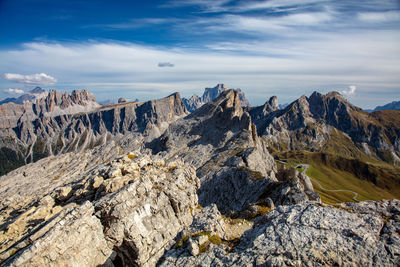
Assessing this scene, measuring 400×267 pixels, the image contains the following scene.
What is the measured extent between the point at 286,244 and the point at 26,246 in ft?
87.9

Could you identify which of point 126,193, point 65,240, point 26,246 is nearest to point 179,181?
point 126,193

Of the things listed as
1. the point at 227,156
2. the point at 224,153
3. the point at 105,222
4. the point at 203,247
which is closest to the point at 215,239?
the point at 203,247

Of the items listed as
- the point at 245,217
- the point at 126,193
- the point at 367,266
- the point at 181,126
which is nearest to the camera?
the point at 367,266

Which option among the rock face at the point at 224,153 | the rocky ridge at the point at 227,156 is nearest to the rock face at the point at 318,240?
the rocky ridge at the point at 227,156

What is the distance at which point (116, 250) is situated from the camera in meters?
27.0

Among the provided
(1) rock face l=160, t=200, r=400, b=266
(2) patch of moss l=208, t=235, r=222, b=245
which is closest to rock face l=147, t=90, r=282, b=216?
(2) patch of moss l=208, t=235, r=222, b=245

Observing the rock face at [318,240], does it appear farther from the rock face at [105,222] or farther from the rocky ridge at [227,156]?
the rocky ridge at [227,156]

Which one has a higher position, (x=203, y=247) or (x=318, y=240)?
(x=318, y=240)

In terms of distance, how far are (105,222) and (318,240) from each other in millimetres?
24784

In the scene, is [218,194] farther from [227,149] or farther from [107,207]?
[107,207]

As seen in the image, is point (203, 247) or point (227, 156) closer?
point (203, 247)

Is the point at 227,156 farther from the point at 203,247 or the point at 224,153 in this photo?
the point at 203,247

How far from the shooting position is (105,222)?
2714 cm

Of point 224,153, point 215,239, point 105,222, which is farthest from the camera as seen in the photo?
point 224,153
